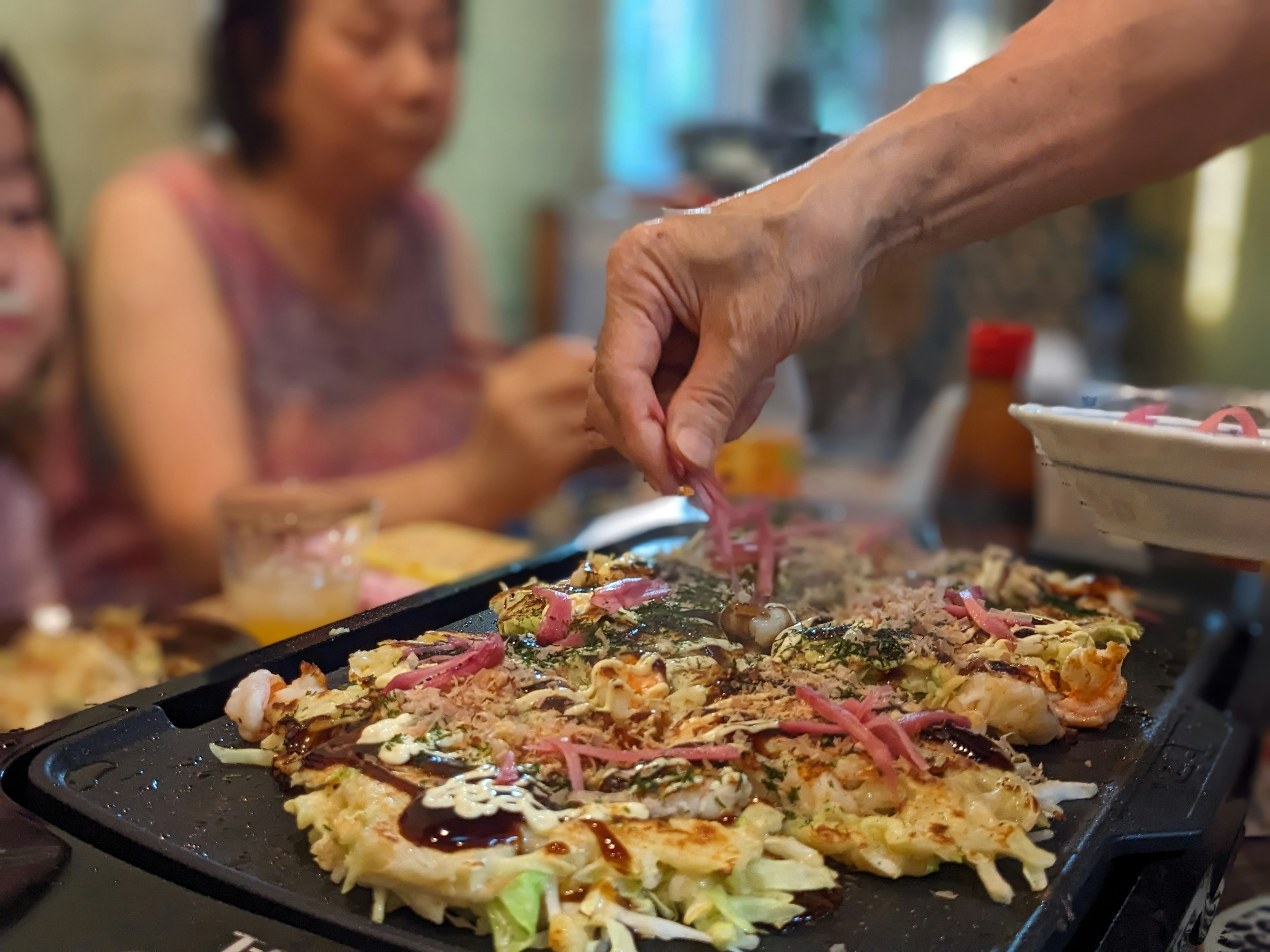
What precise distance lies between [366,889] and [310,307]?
2.29 m

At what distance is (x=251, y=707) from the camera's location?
0.81 metres

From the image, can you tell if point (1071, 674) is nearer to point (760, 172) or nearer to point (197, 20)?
point (760, 172)

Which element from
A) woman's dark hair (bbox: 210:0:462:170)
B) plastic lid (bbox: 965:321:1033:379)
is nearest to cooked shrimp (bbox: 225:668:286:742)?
plastic lid (bbox: 965:321:1033:379)

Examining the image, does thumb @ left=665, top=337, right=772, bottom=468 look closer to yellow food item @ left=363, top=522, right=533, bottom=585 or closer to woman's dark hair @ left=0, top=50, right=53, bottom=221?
yellow food item @ left=363, top=522, right=533, bottom=585

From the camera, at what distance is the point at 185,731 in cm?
83

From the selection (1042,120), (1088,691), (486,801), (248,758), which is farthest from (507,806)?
(1042,120)

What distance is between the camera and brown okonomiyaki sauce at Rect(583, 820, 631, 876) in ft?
2.05

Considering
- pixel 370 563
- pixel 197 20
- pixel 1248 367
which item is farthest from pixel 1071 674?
pixel 1248 367

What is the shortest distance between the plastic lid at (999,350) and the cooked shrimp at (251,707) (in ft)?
3.40

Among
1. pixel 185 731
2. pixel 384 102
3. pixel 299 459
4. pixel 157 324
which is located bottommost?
pixel 299 459

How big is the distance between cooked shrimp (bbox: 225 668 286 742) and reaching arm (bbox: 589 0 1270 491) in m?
0.35

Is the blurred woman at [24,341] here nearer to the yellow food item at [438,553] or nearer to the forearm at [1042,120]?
the yellow food item at [438,553]

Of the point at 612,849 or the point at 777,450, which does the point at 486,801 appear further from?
the point at 777,450

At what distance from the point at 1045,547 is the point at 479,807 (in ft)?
3.80
